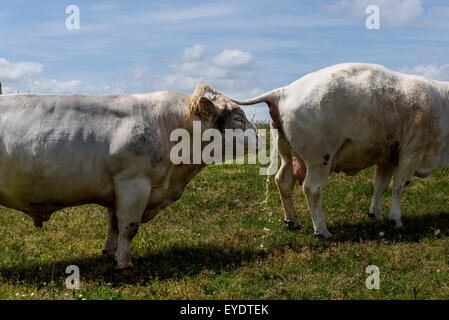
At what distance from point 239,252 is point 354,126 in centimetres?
272

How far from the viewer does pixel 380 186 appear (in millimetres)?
9641

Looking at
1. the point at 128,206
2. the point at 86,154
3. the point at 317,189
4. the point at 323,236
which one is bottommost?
the point at 323,236

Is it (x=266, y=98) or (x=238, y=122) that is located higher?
(x=266, y=98)

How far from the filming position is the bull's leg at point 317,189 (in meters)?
8.34

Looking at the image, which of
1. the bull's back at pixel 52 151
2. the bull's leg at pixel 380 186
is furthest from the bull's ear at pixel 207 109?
the bull's leg at pixel 380 186

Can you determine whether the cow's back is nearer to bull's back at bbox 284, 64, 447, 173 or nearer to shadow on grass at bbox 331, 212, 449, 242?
bull's back at bbox 284, 64, 447, 173

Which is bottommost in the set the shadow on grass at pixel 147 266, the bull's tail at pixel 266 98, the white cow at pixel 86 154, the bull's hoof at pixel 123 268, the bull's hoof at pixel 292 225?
the bull's hoof at pixel 292 225

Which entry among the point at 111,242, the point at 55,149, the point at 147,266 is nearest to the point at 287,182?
the point at 147,266

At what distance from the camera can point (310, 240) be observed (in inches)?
327

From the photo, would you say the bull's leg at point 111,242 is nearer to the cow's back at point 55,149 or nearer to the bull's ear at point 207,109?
the cow's back at point 55,149

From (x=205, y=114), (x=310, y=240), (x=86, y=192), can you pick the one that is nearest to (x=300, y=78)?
(x=205, y=114)

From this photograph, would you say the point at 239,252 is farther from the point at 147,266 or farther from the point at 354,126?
the point at 354,126
